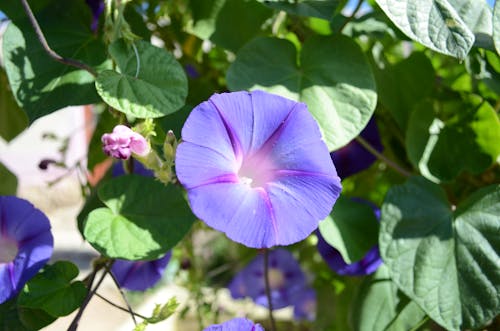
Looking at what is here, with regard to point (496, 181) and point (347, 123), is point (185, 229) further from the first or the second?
point (496, 181)

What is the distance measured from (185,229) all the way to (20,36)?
229 millimetres

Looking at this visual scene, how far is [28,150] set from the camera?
3639mm

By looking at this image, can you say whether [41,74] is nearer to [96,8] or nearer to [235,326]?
[96,8]

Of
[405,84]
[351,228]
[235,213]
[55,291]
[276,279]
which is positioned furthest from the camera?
[276,279]

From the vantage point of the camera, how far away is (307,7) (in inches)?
23.2

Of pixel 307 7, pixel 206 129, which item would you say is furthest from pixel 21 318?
pixel 307 7

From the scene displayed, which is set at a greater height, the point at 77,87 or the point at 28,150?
the point at 77,87

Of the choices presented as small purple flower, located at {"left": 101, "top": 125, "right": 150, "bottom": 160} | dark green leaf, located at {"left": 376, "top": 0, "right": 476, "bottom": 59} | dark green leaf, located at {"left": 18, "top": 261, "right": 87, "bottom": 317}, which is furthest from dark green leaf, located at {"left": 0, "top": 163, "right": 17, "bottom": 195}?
dark green leaf, located at {"left": 376, "top": 0, "right": 476, "bottom": 59}

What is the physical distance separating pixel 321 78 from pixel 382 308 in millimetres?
250

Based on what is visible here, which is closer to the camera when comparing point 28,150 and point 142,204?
point 142,204

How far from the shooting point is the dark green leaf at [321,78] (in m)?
0.57

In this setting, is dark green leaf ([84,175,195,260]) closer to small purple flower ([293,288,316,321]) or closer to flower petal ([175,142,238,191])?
flower petal ([175,142,238,191])

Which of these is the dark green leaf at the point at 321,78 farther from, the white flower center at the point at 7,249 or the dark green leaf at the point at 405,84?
the white flower center at the point at 7,249

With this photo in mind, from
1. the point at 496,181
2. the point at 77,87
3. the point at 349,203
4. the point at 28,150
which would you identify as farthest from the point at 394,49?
the point at 28,150
